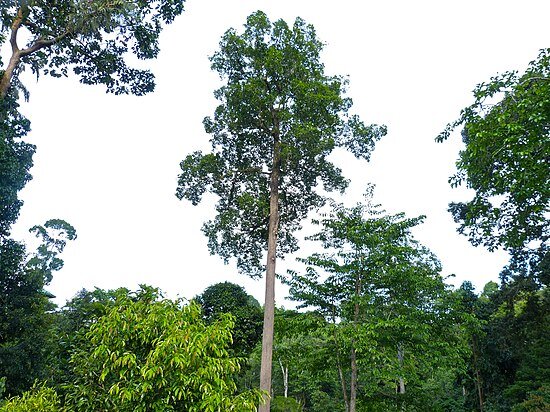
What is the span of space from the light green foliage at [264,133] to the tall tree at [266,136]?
0.03 m

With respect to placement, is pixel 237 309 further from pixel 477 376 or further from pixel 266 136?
pixel 477 376

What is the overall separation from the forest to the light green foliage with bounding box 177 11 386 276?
0.05 meters

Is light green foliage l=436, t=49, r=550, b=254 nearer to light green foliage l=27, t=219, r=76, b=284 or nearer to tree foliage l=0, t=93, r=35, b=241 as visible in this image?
tree foliage l=0, t=93, r=35, b=241

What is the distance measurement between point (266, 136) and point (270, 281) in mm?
5127

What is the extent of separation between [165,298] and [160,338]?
855 millimetres

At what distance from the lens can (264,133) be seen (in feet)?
44.0

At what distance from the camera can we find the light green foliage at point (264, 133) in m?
12.2

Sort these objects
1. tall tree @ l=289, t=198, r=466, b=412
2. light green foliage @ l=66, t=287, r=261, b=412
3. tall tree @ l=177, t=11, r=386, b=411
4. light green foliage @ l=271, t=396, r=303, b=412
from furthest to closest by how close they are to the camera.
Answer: light green foliage @ l=271, t=396, r=303, b=412 → tall tree @ l=177, t=11, r=386, b=411 → tall tree @ l=289, t=198, r=466, b=412 → light green foliage @ l=66, t=287, r=261, b=412

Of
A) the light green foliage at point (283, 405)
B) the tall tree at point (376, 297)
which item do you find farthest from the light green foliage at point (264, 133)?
the light green foliage at point (283, 405)

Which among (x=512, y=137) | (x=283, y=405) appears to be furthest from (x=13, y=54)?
(x=283, y=405)

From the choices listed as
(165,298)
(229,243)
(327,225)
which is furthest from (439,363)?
(165,298)

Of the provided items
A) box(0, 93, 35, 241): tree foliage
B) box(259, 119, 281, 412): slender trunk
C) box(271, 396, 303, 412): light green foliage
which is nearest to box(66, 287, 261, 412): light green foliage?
box(259, 119, 281, 412): slender trunk

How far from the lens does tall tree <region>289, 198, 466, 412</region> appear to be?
33.1 feet

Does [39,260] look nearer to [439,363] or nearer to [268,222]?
[268,222]
